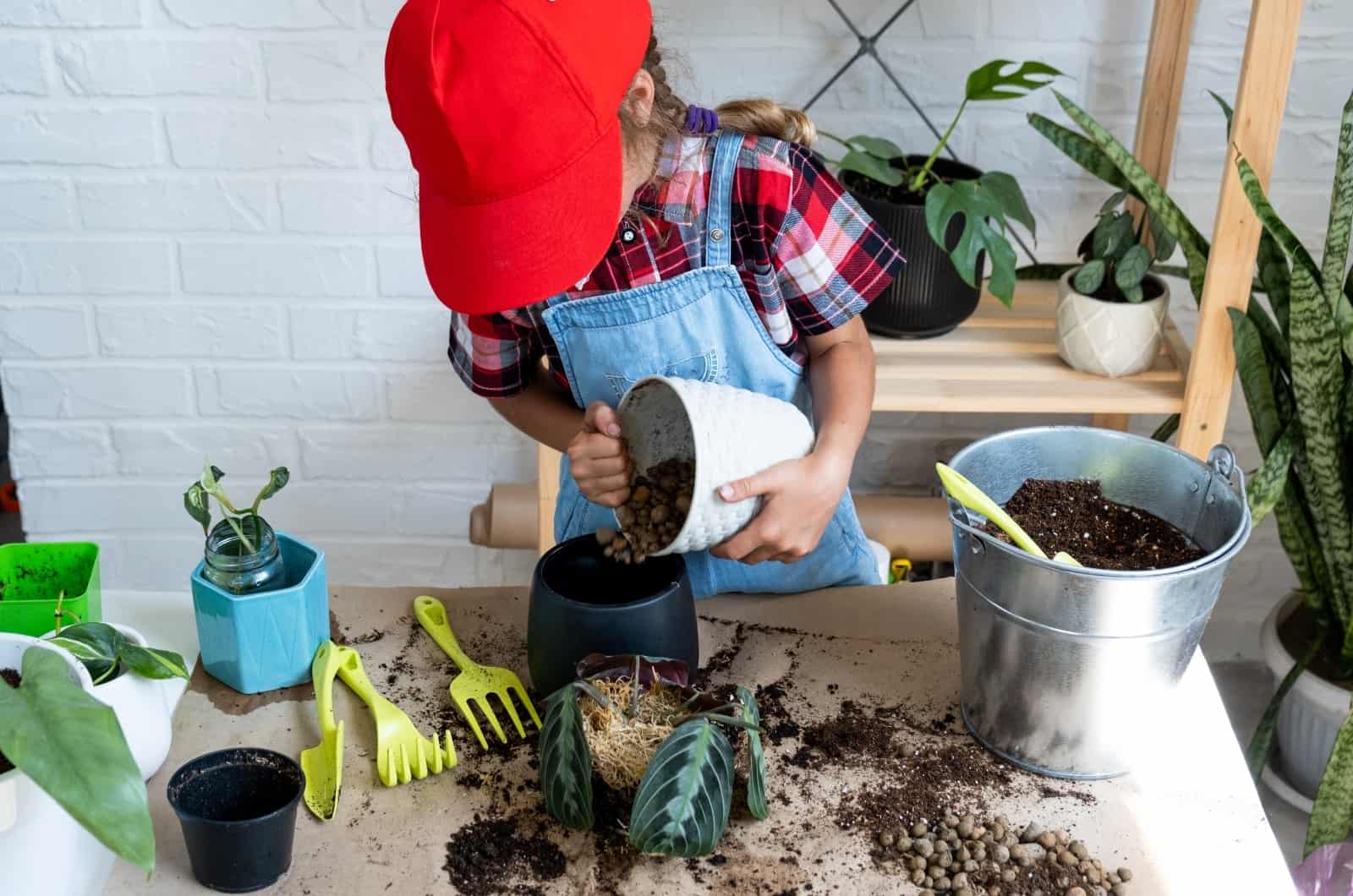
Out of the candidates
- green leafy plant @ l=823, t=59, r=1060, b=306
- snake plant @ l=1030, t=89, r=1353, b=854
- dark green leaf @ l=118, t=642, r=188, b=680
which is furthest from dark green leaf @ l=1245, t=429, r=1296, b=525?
dark green leaf @ l=118, t=642, r=188, b=680

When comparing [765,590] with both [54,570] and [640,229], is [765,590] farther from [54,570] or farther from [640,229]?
[54,570]

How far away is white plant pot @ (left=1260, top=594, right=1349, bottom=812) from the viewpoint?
63.8 inches

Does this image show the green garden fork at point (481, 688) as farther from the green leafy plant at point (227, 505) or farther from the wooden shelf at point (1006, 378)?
the wooden shelf at point (1006, 378)

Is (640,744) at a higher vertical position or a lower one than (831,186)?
lower

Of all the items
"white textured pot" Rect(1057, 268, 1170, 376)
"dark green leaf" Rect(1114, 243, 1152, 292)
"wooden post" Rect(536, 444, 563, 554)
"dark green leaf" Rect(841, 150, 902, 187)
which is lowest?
"wooden post" Rect(536, 444, 563, 554)

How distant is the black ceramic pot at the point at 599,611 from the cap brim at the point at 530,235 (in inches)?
8.8

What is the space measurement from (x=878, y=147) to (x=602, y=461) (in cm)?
70

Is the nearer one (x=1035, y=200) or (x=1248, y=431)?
(x=1035, y=200)

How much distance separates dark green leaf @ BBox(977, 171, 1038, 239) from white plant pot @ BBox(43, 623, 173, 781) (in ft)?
3.37

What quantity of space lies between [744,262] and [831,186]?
103mm

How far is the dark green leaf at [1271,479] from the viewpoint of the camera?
1.46 metres

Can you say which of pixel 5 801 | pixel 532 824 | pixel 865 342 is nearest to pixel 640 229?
pixel 865 342

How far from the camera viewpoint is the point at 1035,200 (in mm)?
1781

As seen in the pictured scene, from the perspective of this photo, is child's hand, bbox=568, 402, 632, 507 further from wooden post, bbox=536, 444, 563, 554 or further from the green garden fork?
wooden post, bbox=536, 444, 563, 554
